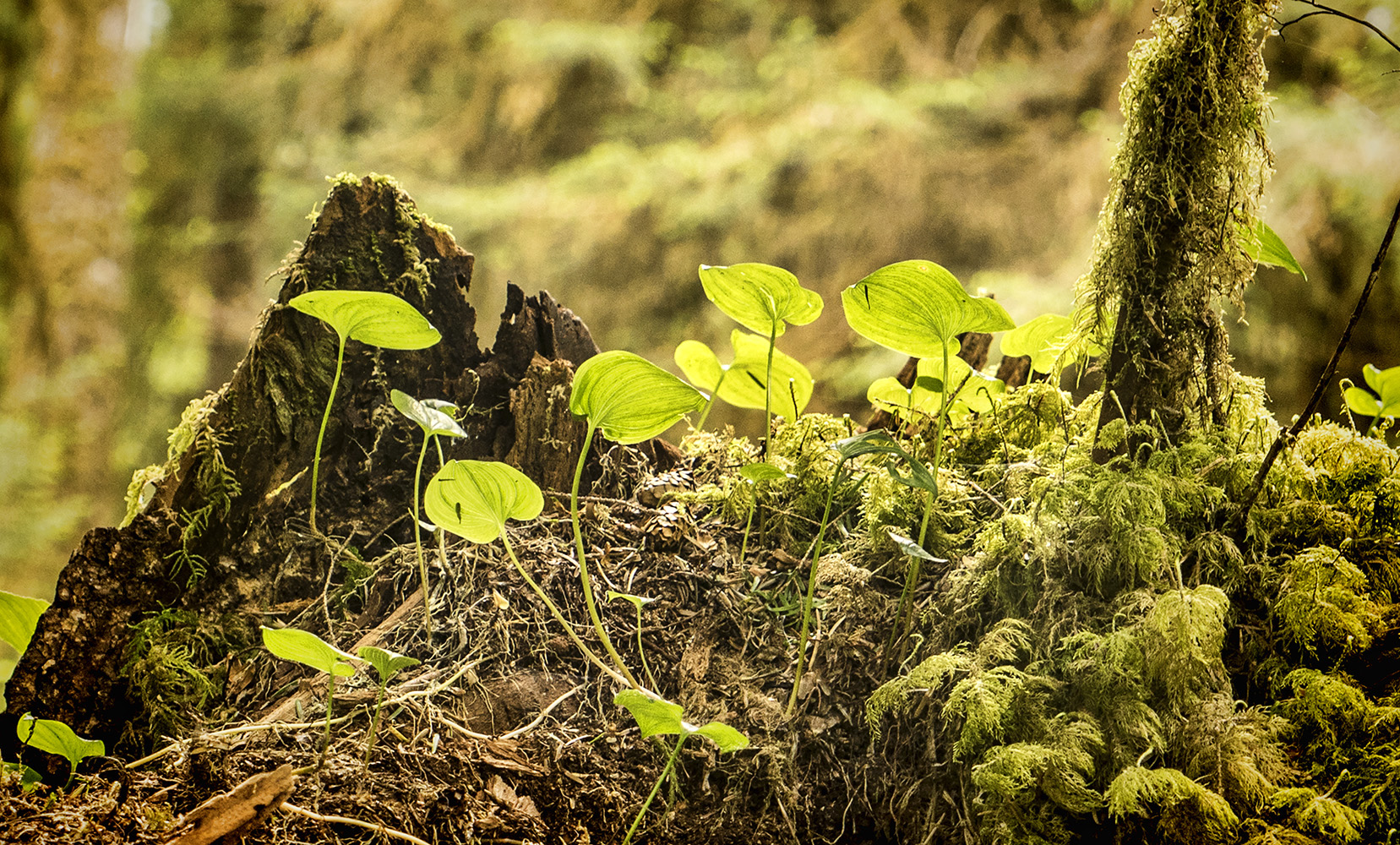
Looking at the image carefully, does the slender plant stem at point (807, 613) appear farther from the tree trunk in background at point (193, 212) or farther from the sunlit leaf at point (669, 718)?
the tree trunk in background at point (193, 212)

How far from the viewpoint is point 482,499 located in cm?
103

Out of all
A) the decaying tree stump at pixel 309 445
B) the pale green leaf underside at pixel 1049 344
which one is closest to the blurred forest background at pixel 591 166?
the pale green leaf underside at pixel 1049 344

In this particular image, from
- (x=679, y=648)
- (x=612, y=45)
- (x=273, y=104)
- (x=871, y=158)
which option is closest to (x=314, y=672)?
(x=679, y=648)

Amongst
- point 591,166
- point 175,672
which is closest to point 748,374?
point 175,672

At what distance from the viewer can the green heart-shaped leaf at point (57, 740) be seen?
99 cm

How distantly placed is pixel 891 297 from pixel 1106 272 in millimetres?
390

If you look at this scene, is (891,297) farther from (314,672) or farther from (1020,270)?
(1020,270)

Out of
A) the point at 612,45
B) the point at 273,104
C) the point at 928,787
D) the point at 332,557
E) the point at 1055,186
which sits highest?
the point at 273,104

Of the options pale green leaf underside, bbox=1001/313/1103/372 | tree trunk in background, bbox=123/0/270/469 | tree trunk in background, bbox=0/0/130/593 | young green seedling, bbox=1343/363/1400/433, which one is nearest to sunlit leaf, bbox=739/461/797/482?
pale green leaf underside, bbox=1001/313/1103/372

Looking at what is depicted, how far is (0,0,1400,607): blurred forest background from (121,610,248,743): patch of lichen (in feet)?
10.4

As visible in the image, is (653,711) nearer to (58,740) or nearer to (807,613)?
(807,613)

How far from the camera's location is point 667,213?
4695 millimetres

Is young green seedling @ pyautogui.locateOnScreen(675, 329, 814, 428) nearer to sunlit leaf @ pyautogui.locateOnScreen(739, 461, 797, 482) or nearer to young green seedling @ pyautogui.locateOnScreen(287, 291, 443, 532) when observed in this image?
sunlit leaf @ pyautogui.locateOnScreen(739, 461, 797, 482)

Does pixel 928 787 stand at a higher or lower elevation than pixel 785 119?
lower
